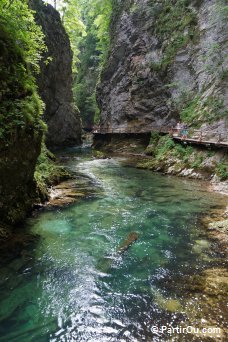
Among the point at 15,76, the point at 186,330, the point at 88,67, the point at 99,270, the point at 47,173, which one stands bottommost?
the point at 186,330

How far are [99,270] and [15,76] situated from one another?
278 inches

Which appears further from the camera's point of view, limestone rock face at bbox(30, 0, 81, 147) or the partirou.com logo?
limestone rock face at bbox(30, 0, 81, 147)

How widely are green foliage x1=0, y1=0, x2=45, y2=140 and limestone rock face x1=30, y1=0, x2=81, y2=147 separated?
2304 centimetres

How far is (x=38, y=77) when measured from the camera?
3219cm

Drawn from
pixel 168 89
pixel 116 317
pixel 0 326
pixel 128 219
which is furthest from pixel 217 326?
pixel 168 89

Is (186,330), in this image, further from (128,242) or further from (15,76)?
(15,76)

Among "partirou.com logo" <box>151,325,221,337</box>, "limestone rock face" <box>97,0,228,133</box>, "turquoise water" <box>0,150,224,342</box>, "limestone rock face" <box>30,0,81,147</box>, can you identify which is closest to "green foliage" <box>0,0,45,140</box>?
"turquoise water" <box>0,150,224,342</box>

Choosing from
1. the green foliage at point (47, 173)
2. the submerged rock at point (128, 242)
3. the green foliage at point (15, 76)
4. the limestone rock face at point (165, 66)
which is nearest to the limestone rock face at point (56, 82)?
the limestone rock face at point (165, 66)

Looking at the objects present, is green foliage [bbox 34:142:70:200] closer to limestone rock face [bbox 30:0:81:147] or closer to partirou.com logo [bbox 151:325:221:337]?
partirou.com logo [bbox 151:325:221:337]

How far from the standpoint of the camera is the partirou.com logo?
17.4ft

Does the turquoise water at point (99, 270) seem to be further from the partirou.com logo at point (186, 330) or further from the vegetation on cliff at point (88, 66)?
the vegetation on cliff at point (88, 66)

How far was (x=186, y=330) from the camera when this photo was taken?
5383 millimetres

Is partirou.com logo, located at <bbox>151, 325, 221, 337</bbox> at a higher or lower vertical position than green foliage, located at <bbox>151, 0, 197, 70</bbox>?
lower

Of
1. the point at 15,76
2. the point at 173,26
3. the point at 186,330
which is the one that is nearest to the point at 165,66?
the point at 173,26
